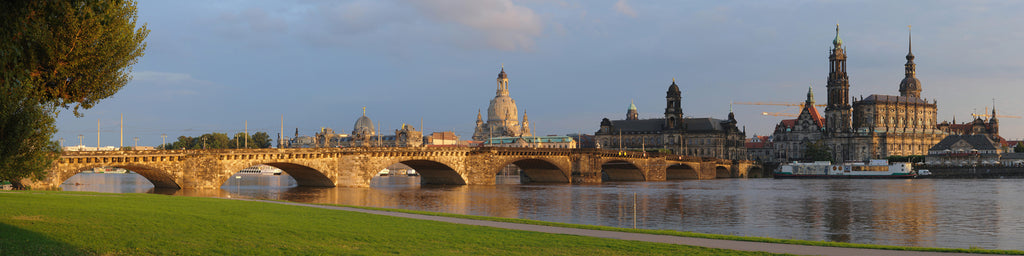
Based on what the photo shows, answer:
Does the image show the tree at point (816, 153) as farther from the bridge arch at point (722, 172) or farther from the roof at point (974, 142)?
the bridge arch at point (722, 172)

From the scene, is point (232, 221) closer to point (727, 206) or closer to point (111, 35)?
point (111, 35)

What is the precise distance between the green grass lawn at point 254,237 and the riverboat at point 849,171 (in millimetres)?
126970

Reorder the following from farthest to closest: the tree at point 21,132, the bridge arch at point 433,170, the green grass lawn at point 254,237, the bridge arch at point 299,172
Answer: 1. the bridge arch at point 433,170
2. the bridge arch at point 299,172
3. the tree at point 21,132
4. the green grass lawn at point 254,237

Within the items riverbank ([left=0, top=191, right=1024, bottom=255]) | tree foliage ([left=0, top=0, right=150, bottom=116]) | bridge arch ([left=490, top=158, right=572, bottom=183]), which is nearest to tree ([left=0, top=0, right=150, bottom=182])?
tree foliage ([left=0, top=0, right=150, bottom=116])

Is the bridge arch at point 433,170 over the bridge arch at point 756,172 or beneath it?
over

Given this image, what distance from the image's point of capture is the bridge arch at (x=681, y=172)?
154 meters

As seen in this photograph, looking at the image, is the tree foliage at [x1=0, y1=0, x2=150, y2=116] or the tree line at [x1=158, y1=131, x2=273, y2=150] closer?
the tree foliage at [x1=0, y1=0, x2=150, y2=116]

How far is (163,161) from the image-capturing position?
209ft

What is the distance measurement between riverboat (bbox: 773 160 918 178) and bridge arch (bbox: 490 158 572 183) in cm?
5492

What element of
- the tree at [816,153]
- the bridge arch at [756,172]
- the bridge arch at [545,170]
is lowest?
the bridge arch at [756,172]

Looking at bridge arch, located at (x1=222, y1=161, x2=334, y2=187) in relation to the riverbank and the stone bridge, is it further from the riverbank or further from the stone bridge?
the riverbank

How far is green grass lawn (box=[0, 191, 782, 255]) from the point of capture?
18141 millimetres

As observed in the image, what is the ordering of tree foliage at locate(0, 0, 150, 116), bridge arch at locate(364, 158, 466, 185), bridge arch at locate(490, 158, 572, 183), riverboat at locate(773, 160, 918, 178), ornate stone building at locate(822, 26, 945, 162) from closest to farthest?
1. tree foliage at locate(0, 0, 150, 116)
2. bridge arch at locate(364, 158, 466, 185)
3. bridge arch at locate(490, 158, 572, 183)
4. riverboat at locate(773, 160, 918, 178)
5. ornate stone building at locate(822, 26, 945, 162)

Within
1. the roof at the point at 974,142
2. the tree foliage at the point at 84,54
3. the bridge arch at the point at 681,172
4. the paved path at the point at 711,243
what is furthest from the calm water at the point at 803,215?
the roof at the point at 974,142
